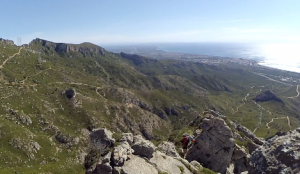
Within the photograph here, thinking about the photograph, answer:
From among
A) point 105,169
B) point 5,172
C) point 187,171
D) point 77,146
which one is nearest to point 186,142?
point 187,171

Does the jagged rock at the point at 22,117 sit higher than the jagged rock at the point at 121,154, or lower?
lower

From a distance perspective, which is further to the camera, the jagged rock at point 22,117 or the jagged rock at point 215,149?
the jagged rock at point 22,117

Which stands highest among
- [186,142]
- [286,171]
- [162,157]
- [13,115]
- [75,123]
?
[286,171]

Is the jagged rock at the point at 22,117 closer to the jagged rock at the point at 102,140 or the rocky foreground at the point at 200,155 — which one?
the rocky foreground at the point at 200,155

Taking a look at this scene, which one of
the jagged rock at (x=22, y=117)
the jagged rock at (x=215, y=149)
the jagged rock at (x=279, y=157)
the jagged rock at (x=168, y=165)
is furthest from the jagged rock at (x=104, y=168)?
the jagged rock at (x=22, y=117)

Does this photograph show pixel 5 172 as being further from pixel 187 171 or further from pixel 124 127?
pixel 124 127

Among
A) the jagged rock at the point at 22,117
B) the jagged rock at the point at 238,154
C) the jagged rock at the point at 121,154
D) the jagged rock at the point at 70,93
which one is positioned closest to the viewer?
the jagged rock at the point at 121,154

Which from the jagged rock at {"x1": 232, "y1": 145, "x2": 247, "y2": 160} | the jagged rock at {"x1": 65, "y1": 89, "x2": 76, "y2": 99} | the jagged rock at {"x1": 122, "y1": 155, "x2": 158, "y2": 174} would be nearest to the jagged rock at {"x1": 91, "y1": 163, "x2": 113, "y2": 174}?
the jagged rock at {"x1": 122, "y1": 155, "x2": 158, "y2": 174}

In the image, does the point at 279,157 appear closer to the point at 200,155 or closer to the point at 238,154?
the point at 200,155
